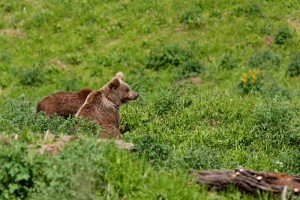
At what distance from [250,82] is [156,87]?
241cm

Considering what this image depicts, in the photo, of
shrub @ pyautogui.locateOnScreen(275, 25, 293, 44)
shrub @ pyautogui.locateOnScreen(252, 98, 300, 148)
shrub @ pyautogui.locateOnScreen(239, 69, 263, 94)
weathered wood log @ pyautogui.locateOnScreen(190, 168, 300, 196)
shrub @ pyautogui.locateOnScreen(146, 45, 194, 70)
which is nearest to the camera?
weathered wood log @ pyautogui.locateOnScreen(190, 168, 300, 196)

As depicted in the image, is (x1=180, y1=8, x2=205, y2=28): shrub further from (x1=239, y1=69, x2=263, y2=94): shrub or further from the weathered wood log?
the weathered wood log

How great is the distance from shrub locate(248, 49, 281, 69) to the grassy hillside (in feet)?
0.09

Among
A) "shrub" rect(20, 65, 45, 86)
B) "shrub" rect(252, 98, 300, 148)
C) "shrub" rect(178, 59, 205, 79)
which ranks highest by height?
"shrub" rect(252, 98, 300, 148)

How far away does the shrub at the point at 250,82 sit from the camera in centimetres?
1407

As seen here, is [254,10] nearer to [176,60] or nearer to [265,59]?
[265,59]

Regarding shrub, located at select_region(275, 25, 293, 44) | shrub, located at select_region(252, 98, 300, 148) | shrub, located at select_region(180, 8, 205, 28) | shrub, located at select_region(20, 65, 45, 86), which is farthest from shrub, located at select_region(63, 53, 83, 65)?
shrub, located at select_region(252, 98, 300, 148)

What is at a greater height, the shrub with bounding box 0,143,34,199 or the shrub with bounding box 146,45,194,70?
the shrub with bounding box 0,143,34,199

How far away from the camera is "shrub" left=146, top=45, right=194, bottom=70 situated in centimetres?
1636

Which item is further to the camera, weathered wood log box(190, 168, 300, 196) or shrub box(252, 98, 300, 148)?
shrub box(252, 98, 300, 148)

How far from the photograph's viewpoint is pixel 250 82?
46.4 ft

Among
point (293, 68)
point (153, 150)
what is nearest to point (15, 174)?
point (153, 150)

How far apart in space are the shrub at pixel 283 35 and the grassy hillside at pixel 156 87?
0.03 metres

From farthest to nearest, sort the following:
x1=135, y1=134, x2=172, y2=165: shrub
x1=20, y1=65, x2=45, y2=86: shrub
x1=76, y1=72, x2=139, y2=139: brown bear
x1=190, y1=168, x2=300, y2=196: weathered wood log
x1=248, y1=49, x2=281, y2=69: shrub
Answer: x1=20, y1=65, x2=45, y2=86: shrub, x1=248, y1=49, x2=281, y2=69: shrub, x1=76, y1=72, x2=139, y2=139: brown bear, x1=135, y1=134, x2=172, y2=165: shrub, x1=190, y1=168, x2=300, y2=196: weathered wood log
